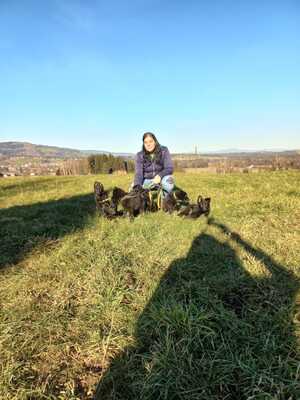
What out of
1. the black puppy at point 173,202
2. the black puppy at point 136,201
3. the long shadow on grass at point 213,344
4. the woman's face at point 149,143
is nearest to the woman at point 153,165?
the woman's face at point 149,143

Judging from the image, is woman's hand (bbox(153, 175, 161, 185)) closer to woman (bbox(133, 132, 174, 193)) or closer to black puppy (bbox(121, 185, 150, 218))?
woman (bbox(133, 132, 174, 193))

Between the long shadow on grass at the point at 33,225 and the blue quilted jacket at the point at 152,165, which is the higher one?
the blue quilted jacket at the point at 152,165

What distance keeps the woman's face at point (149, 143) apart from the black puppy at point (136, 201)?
1.22 m

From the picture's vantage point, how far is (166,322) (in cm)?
309

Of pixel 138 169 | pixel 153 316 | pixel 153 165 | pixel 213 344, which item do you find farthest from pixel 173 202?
pixel 213 344

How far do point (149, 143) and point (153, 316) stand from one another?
20.2 feet

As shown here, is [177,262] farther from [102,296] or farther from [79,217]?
[79,217]

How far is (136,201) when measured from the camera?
25.7 feet

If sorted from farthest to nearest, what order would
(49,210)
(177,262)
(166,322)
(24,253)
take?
(49,210), (24,253), (177,262), (166,322)

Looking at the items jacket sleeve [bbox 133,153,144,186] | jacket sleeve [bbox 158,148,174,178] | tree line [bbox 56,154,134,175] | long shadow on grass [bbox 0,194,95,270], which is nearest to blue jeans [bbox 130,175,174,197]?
jacket sleeve [bbox 158,148,174,178]

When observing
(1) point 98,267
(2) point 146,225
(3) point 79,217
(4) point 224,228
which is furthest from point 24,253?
(4) point 224,228

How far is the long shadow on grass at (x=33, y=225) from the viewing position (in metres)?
6.05

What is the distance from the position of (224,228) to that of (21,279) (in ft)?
13.6

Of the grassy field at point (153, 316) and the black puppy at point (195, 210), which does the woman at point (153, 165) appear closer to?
the black puppy at point (195, 210)
